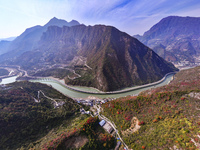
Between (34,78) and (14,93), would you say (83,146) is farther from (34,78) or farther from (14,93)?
(34,78)

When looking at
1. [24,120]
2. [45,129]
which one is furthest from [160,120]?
[24,120]

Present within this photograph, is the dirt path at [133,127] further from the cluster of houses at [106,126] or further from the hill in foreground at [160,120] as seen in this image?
the cluster of houses at [106,126]

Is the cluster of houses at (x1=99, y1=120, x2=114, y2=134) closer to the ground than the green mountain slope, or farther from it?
closer to the ground

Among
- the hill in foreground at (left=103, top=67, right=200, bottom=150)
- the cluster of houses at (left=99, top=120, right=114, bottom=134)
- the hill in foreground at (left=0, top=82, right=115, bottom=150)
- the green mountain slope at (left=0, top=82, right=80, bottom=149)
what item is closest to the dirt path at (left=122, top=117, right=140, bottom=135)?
the hill in foreground at (left=103, top=67, right=200, bottom=150)

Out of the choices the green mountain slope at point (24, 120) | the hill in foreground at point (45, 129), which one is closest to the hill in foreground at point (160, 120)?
the hill in foreground at point (45, 129)

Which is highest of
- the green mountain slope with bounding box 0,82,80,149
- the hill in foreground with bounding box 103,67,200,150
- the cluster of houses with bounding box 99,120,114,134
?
the green mountain slope with bounding box 0,82,80,149

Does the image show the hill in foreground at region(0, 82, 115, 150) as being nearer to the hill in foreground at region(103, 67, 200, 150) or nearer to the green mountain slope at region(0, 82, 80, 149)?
the green mountain slope at region(0, 82, 80, 149)

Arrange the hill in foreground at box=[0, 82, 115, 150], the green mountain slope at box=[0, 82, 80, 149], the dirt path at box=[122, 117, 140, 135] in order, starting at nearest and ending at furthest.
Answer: the hill in foreground at box=[0, 82, 115, 150] → the dirt path at box=[122, 117, 140, 135] → the green mountain slope at box=[0, 82, 80, 149]

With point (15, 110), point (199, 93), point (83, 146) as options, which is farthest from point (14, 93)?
point (199, 93)
